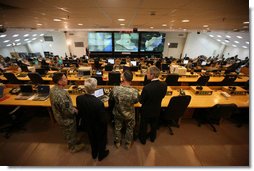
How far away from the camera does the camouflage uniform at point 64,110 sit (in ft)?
5.90

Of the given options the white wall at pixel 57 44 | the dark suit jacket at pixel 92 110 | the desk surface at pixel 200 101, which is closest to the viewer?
the dark suit jacket at pixel 92 110

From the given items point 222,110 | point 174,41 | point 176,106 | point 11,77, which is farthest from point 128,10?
point 174,41

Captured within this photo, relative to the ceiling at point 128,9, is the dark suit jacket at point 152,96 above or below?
below

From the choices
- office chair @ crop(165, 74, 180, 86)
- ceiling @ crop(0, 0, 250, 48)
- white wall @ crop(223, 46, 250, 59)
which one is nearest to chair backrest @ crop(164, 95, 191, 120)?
ceiling @ crop(0, 0, 250, 48)

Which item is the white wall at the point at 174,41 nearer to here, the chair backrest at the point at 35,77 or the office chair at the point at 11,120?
the chair backrest at the point at 35,77

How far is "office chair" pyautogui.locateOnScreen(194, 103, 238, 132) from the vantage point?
7.96ft

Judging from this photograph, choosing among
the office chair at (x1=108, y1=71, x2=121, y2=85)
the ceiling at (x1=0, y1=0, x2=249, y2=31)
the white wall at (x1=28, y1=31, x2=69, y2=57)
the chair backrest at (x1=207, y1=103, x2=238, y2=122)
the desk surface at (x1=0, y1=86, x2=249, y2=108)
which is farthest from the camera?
the white wall at (x1=28, y1=31, x2=69, y2=57)

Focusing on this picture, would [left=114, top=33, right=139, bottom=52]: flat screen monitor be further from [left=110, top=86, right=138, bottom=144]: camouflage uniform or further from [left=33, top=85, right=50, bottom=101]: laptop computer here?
[left=110, top=86, right=138, bottom=144]: camouflage uniform

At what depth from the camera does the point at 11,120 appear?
2426 millimetres

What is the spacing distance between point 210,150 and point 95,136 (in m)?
2.27

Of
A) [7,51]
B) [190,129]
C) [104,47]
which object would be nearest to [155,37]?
[104,47]

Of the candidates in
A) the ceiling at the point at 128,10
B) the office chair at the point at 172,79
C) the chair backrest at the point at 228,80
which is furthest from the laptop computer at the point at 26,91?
the chair backrest at the point at 228,80

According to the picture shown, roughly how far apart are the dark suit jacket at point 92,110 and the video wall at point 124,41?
39.1ft

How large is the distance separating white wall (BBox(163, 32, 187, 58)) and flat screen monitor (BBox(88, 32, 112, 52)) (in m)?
6.38
